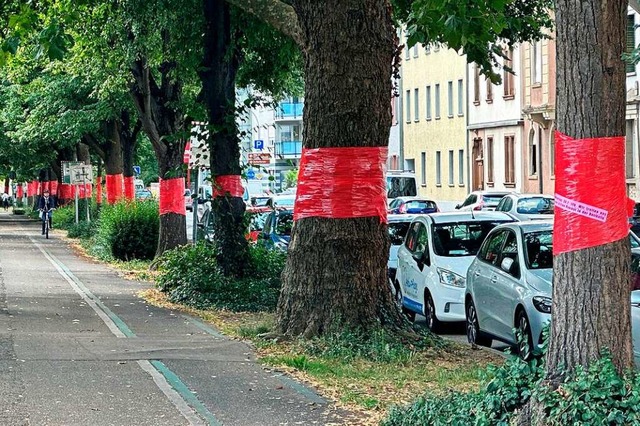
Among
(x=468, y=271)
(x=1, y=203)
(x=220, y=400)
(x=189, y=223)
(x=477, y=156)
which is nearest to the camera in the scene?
(x=220, y=400)

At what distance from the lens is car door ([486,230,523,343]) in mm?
15125

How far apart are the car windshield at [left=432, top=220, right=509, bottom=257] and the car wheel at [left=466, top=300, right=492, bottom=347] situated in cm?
238

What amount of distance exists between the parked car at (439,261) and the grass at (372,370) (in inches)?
132

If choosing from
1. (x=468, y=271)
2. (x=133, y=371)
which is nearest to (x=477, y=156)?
(x=468, y=271)

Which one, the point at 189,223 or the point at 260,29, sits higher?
the point at 260,29

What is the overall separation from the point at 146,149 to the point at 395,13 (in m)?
54.2

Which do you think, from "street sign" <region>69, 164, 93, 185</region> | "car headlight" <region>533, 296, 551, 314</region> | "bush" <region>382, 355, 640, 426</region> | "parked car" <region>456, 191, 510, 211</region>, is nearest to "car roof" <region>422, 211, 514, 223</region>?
"car headlight" <region>533, 296, 551, 314</region>

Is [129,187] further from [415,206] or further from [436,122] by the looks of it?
[436,122]

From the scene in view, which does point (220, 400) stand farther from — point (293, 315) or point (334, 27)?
point (334, 27)

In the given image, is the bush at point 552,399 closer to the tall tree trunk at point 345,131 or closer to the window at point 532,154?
the tall tree trunk at point 345,131

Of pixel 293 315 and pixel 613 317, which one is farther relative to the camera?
pixel 293 315

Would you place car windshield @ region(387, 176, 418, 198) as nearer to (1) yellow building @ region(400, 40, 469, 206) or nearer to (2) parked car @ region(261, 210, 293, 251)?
(1) yellow building @ region(400, 40, 469, 206)

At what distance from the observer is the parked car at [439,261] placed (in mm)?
18734

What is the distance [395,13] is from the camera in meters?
21.4
